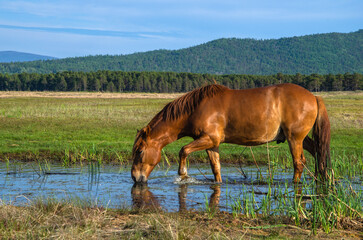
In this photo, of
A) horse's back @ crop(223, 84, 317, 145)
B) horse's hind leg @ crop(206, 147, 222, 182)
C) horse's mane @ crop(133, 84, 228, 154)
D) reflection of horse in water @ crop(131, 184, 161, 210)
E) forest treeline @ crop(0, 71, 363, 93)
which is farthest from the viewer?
forest treeline @ crop(0, 71, 363, 93)

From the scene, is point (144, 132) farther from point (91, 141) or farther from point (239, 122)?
point (91, 141)

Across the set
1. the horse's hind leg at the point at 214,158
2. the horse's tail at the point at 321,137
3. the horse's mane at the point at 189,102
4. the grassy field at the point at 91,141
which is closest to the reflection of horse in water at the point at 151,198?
the horse's hind leg at the point at 214,158

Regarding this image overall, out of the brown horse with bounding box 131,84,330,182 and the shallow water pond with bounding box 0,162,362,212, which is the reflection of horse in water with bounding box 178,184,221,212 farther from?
the brown horse with bounding box 131,84,330,182

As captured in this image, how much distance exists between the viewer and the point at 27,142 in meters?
15.2

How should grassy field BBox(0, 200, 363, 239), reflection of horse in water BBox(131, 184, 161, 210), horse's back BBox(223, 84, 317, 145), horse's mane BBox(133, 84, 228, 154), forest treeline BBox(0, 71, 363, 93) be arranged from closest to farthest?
grassy field BBox(0, 200, 363, 239), reflection of horse in water BBox(131, 184, 161, 210), horse's back BBox(223, 84, 317, 145), horse's mane BBox(133, 84, 228, 154), forest treeline BBox(0, 71, 363, 93)

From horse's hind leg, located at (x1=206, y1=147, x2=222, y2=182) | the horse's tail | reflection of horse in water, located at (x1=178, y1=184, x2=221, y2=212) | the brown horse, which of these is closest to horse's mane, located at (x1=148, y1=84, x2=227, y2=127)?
the brown horse

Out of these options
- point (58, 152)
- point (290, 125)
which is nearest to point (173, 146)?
point (58, 152)

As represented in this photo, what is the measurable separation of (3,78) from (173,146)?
436 feet

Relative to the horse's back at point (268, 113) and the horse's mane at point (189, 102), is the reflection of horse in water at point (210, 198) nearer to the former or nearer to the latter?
the horse's back at point (268, 113)

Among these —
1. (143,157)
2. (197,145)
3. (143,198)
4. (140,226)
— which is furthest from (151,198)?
(140,226)

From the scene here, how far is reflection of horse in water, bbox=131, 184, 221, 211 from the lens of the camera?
6.73 metres

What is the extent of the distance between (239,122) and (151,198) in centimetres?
234

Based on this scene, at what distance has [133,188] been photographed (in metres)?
8.29

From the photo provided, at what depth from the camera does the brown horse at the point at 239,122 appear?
26.9 feet
